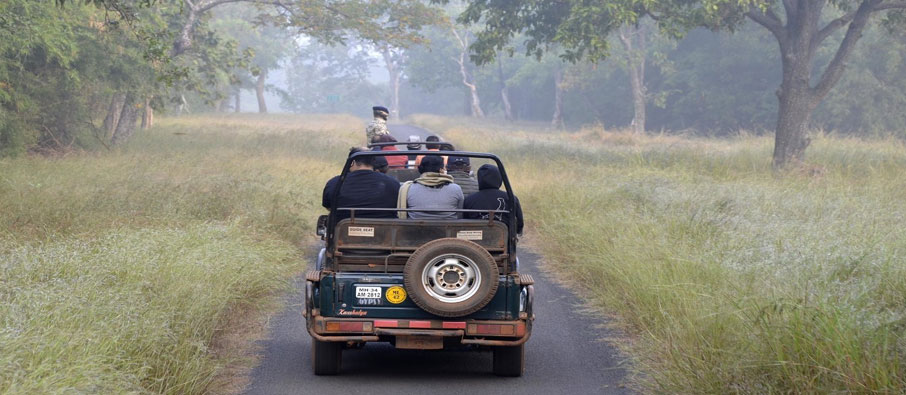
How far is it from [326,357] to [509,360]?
1.30m

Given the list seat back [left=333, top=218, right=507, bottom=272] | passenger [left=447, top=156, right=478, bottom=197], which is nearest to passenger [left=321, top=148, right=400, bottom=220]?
seat back [left=333, top=218, right=507, bottom=272]

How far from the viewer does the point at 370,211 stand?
7242mm

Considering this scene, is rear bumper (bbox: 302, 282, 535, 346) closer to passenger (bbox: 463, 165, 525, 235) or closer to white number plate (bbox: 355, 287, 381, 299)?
white number plate (bbox: 355, 287, 381, 299)

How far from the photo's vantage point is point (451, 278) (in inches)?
245

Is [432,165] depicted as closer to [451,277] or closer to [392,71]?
[451,277]

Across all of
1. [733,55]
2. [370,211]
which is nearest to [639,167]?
[370,211]

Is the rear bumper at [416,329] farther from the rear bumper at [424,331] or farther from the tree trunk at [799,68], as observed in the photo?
the tree trunk at [799,68]

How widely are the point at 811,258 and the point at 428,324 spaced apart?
3.86 metres

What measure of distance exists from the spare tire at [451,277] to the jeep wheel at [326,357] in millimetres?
809

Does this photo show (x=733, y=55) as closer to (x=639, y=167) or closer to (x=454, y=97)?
(x=639, y=167)

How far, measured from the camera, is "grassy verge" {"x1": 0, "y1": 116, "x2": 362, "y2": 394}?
5316 mm

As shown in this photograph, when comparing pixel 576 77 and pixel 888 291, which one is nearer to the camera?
pixel 888 291

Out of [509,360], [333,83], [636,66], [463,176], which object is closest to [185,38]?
[463,176]

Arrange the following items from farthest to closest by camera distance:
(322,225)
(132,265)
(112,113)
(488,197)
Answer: (112,113) < (132,265) < (322,225) < (488,197)
